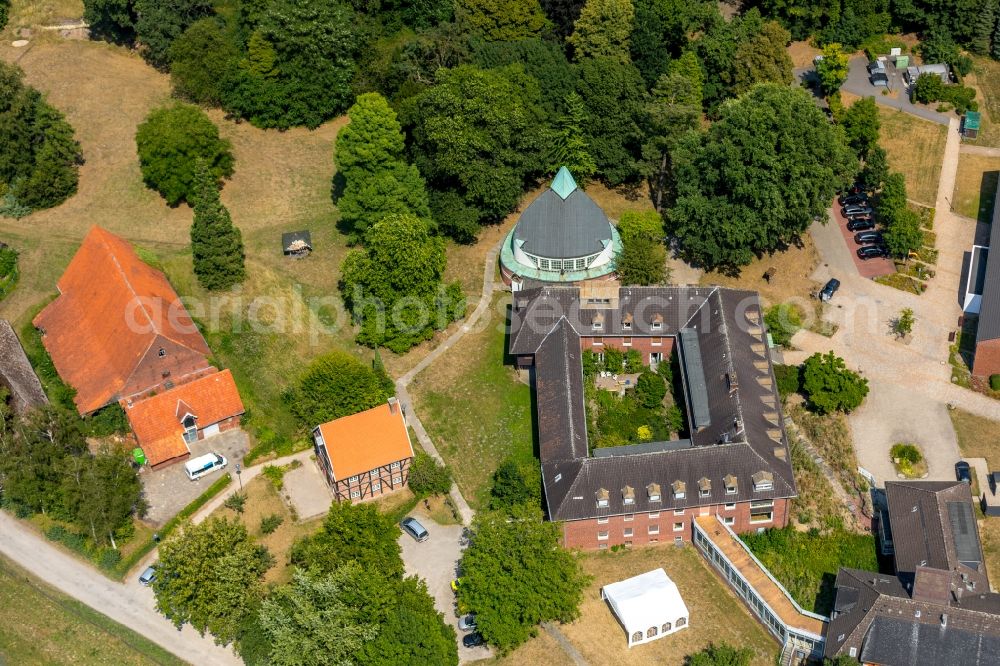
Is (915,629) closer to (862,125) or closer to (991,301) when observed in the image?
(991,301)

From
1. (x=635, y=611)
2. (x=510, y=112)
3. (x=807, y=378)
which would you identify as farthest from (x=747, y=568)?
(x=510, y=112)

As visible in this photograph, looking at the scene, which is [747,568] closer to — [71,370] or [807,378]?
[807,378]

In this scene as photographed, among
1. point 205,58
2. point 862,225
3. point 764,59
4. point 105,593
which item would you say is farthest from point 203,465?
point 764,59

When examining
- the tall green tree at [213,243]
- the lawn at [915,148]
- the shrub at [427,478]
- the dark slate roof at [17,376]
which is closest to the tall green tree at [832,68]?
the lawn at [915,148]

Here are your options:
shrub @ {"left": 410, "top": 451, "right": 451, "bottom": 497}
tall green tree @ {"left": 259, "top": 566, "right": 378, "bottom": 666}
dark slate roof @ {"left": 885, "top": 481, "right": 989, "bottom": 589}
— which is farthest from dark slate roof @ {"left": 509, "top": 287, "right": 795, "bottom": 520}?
tall green tree @ {"left": 259, "top": 566, "right": 378, "bottom": 666}

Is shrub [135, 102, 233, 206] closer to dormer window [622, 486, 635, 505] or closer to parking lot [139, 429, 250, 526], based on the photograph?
parking lot [139, 429, 250, 526]

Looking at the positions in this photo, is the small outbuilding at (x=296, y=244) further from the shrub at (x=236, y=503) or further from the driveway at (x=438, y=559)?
the driveway at (x=438, y=559)
